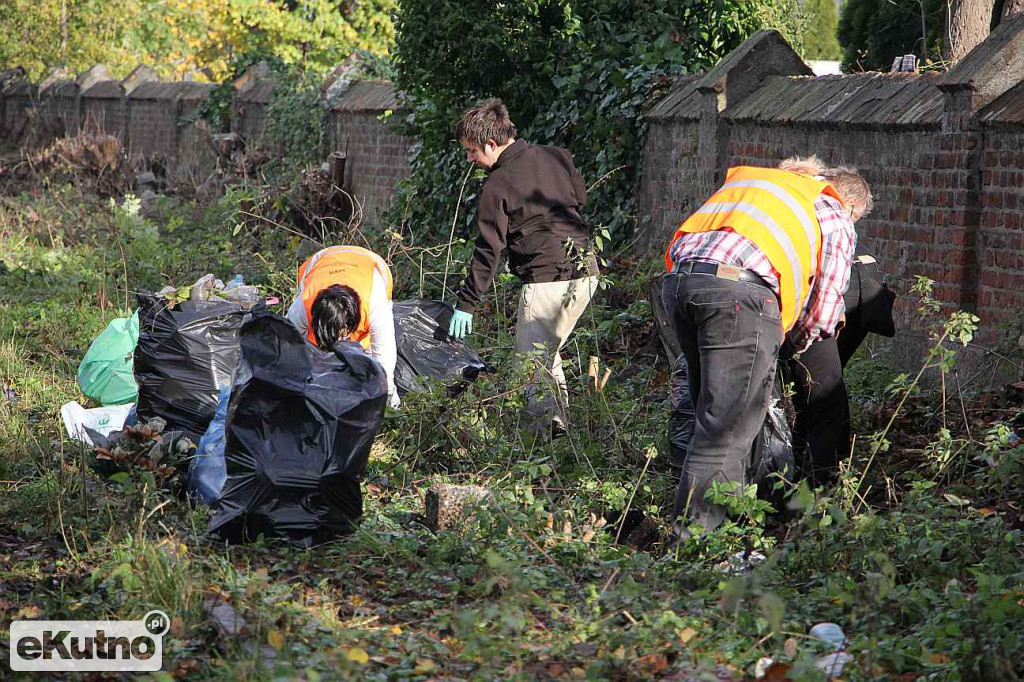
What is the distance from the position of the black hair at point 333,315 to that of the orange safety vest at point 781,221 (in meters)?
1.53

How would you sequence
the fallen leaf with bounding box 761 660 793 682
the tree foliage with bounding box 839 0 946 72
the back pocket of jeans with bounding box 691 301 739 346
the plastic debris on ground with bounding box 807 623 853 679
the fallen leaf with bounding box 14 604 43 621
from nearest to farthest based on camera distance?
the fallen leaf with bounding box 761 660 793 682 → the plastic debris on ground with bounding box 807 623 853 679 → the fallen leaf with bounding box 14 604 43 621 → the back pocket of jeans with bounding box 691 301 739 346 → the tree foliage with bounding box 839 0 946 72

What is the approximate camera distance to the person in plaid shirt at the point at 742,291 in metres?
4.20

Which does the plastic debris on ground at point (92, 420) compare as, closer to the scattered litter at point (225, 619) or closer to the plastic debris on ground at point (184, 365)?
the plastic debris on ground at point (184, 365)

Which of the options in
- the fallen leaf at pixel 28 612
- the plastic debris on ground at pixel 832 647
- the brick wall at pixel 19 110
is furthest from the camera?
the brick wall at pixel 19 110

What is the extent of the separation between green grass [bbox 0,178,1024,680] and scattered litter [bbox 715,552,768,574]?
0.05 metres

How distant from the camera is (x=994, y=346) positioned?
585 cm

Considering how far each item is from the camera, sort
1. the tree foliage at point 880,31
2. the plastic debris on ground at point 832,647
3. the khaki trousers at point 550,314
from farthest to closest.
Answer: the tree foliage at point 880,31 → the khaki trousers at point 550,314 → the plastic debris on ground at point 832,647

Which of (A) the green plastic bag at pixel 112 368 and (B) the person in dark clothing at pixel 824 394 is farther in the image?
(A) the green plastic bag at pixel 112 368

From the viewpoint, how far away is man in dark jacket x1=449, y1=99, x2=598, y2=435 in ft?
19.1

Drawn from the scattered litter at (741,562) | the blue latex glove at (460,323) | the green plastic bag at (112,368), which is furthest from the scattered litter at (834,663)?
the green plastic bag at (112,368)

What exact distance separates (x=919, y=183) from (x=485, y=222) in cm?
241

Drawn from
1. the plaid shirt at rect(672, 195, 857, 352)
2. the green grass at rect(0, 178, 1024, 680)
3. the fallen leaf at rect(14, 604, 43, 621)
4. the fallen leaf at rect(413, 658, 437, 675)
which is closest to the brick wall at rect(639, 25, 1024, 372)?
the green grass at rect(0, 178, 1024, 680)

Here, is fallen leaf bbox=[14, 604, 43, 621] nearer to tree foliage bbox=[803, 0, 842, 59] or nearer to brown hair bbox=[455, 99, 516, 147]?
brown hair bbox=[455, 99, 516, 147]

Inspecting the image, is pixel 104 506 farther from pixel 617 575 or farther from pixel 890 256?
pixel 890 256
